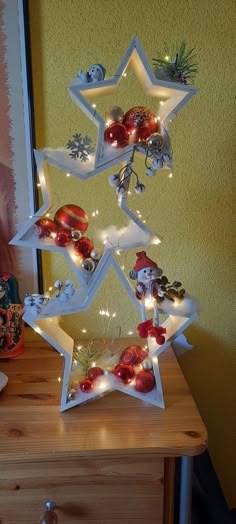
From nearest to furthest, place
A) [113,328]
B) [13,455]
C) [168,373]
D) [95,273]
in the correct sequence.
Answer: [13,455]
[95,273]
[168,373]
[113,328]

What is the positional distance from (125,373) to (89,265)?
0.23 meters

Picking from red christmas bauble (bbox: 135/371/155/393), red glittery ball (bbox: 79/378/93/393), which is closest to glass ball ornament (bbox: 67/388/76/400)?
red glittery ball (bbox: 79/378/93/393)

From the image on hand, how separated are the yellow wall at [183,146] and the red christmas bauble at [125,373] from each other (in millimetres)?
263

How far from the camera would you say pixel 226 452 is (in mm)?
1193

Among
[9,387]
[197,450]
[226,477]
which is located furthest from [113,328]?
[226,477]

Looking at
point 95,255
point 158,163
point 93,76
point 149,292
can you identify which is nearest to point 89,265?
point 95,255

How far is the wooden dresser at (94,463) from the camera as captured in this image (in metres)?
0.69

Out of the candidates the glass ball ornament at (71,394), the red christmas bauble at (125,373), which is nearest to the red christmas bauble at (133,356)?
the red christmas bauble at (125,373)

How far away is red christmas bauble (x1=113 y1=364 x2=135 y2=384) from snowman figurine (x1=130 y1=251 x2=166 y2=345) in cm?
8

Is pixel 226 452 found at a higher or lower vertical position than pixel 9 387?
lower

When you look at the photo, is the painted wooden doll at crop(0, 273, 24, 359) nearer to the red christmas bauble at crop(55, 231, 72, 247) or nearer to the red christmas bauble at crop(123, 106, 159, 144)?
the red christmas bauble at crop(55, 231, 72, 247)

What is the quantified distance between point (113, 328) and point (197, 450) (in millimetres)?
450

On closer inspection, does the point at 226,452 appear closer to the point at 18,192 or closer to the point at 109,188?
the point at 109,188

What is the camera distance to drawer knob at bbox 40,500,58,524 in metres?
0.68
